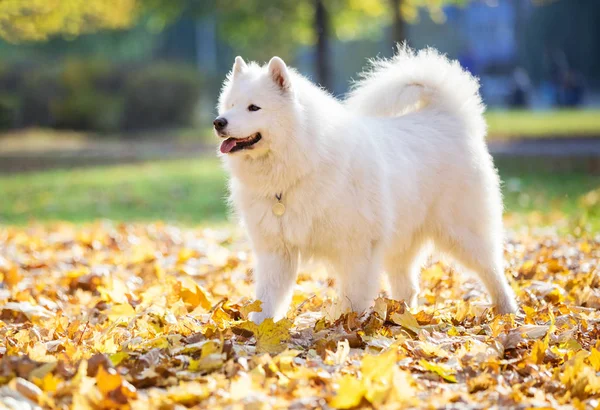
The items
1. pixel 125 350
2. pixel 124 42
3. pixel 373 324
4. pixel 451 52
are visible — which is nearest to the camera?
pixel 125 350

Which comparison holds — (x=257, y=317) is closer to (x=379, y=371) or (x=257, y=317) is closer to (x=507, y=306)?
(x=379, y=371)

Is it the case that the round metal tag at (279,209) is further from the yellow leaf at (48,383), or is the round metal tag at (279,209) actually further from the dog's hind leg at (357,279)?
the yellow leaf at (48,383)

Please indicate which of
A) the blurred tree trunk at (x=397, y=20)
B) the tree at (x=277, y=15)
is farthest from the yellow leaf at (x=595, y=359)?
the blurred tree trunk at (x=397, y=20)

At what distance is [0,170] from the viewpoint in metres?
18.5

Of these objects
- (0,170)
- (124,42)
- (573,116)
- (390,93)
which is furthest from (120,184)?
(124,42)

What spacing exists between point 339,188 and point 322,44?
17014 millimetres

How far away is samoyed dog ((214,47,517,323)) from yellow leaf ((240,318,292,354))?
43 cm

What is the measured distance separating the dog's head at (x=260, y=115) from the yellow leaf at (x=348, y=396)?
1.70 meters

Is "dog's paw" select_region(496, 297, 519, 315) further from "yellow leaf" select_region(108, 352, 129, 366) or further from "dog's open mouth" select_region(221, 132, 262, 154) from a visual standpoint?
"yellow leaf" select_region(108, 352, 129, 366)

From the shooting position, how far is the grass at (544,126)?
22016 mm

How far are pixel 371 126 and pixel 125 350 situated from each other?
81.3 inches

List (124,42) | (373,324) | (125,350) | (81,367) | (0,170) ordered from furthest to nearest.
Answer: (124,42) < (0,170) < (373,324) < (125,350) < (81,367)

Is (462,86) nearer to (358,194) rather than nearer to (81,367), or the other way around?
(358,194)

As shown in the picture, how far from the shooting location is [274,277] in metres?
4.57
